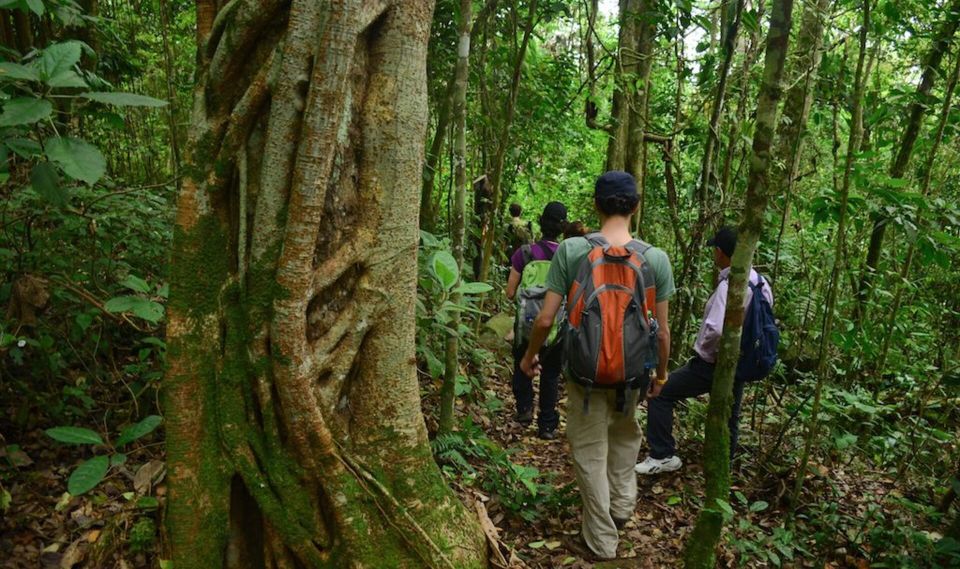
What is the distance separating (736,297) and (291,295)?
6.82ft

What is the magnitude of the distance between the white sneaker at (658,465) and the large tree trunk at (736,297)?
5.96ft

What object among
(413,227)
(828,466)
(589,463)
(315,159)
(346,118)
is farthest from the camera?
(828,466)

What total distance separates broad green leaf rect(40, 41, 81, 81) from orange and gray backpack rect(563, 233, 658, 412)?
2.49 metres

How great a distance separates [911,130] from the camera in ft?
21.6

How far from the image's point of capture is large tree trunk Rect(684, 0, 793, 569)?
2.80m

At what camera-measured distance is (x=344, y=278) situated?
8.14 ft

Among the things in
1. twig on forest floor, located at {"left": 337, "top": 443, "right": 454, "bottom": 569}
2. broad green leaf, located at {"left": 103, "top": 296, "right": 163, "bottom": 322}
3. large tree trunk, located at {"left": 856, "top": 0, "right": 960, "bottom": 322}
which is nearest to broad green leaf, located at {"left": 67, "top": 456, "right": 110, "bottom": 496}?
broad green leaf, located at {"left": 103, "top": 296, "right": 163, "bottom": 322}

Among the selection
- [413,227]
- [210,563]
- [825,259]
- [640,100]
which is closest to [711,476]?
[413,227]

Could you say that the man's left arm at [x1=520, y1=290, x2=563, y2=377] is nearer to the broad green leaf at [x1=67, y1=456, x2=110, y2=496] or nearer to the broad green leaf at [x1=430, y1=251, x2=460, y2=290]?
the broad green leaf at [x1=430, y1=251, x2=460, y2=290]

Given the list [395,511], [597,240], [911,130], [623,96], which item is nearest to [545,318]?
[597,240]

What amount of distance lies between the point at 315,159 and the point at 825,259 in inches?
204

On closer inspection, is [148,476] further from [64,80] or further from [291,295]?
[64,80]

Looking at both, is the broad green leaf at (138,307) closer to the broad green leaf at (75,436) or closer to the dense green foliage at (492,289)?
the dense green foliage at (492,289)

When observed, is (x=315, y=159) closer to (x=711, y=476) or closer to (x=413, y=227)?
(x=413, y=227)
